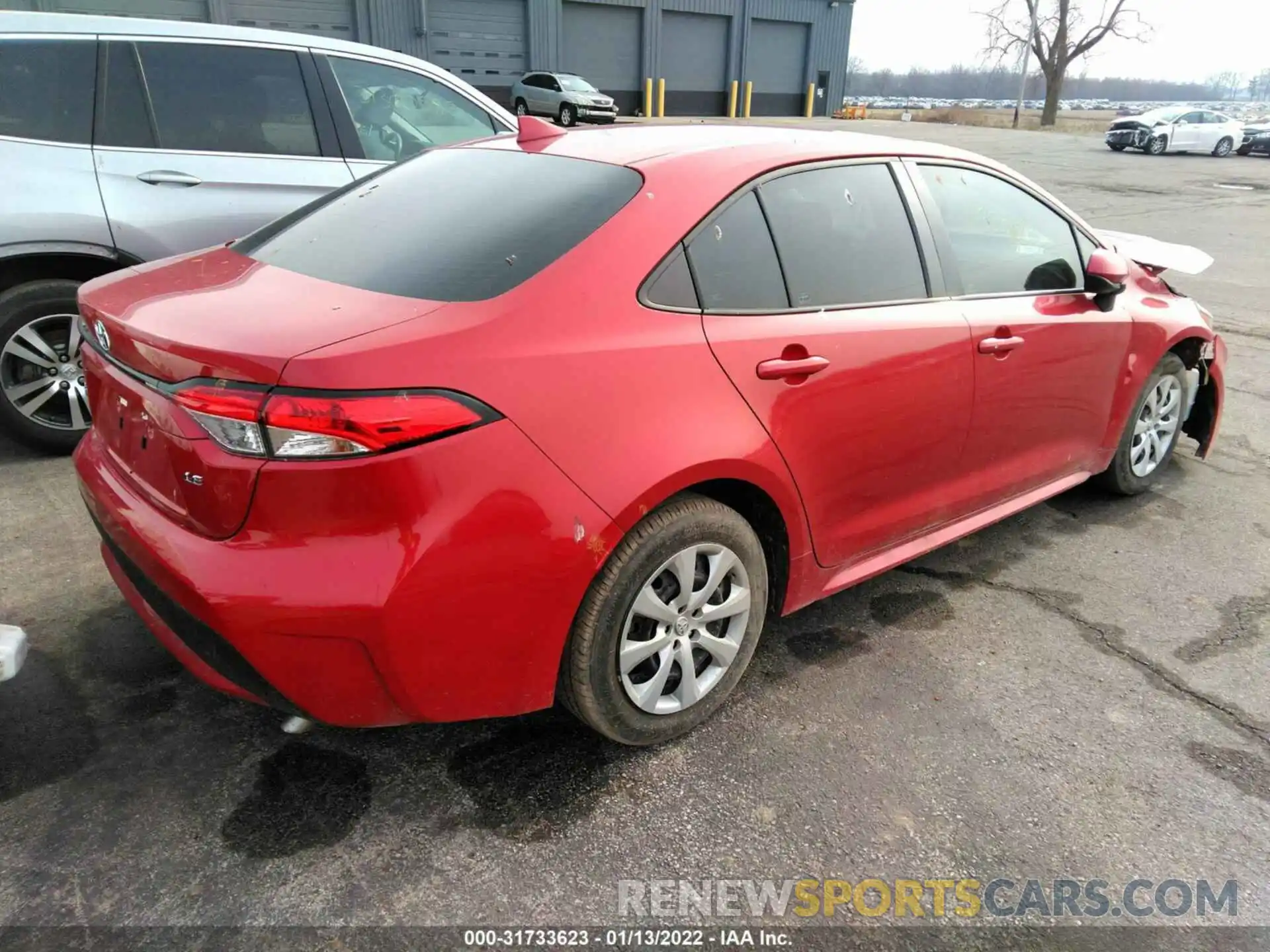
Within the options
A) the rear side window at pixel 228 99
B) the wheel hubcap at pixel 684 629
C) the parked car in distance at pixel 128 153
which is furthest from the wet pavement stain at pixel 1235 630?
the rear side window at pixel 228 99

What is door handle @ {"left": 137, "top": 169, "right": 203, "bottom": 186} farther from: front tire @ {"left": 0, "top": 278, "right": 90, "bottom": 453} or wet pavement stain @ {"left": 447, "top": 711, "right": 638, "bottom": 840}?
wet pavement stain @ {"left": 447, "top": 711, "right": 638, "bottom": 840}

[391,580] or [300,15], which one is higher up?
[300,15]

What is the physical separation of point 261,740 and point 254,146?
329cm

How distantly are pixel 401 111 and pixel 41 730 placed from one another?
12.4ft

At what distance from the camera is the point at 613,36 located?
36.2 metres

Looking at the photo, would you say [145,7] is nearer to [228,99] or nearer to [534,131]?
[228,99]

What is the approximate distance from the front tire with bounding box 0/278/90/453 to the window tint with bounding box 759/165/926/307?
323 centimetres

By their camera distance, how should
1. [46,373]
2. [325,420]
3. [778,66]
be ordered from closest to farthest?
[325,420] → [46,373] → [778,66]

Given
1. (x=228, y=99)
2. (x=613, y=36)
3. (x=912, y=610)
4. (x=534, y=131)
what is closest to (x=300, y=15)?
(x=613, y=36)

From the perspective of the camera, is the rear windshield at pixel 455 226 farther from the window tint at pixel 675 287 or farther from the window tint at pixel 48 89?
the window tint at pixel 48 89

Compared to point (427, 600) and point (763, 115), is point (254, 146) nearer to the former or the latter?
point (427, 600)

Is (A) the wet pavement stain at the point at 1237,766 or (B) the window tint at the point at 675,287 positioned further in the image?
(A) the wet pavement stain at the point at 1237,766

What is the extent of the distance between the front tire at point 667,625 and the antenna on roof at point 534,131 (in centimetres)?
137

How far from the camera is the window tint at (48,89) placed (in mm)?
4043
